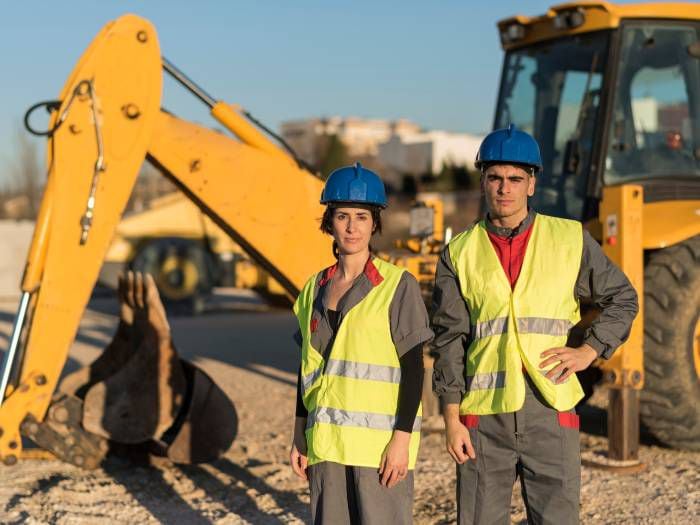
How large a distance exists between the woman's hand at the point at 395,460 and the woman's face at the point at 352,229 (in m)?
0.59

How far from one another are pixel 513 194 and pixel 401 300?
19.7 inches

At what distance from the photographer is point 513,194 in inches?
131

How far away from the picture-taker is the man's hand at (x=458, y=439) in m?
3.27

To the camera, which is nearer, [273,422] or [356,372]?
[356,372]

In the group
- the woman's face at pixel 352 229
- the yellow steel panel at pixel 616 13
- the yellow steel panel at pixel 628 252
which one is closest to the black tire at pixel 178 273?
the yellow steel panel at pixel 616 13

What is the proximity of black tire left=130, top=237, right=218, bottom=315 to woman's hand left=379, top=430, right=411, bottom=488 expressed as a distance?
559 inches

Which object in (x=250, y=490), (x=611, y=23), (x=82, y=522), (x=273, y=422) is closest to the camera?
(x=82, y=522)

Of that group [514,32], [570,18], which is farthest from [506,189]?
[514,32]

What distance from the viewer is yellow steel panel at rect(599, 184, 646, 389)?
5797 millimetres

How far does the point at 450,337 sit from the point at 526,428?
0.38 meters

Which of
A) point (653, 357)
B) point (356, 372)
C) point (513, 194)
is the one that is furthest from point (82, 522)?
point (653, 357)

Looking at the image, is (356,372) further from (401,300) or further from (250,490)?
(250,490)

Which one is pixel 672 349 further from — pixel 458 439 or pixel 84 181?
pixel 84 181

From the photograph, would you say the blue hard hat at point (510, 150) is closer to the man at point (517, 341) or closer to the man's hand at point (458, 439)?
the man at point (517, 341)
